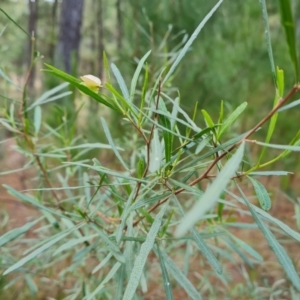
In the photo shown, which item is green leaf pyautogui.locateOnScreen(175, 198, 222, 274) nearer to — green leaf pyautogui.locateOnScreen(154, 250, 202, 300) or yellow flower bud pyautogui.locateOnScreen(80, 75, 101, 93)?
green leaf pyautogui.locateOnScreen(154, 250, 202, 300)

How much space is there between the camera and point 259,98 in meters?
1.44

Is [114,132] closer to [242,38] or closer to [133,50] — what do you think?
[133,50]

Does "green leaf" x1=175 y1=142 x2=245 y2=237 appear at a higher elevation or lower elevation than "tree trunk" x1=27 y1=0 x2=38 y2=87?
lower

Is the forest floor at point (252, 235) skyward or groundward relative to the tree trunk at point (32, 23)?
groundward

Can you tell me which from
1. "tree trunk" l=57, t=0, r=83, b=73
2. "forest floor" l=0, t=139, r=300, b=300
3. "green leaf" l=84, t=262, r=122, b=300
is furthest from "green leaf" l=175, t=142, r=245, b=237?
"tree trunk" l=57, t=0, r=83, b=73

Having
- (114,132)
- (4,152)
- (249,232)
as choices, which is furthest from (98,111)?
(249,232)

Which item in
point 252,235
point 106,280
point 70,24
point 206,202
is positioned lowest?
point 252,235

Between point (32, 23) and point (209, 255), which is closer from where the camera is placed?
point (209, 255)

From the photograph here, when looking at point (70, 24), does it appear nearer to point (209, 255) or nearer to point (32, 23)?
point (32, 23)

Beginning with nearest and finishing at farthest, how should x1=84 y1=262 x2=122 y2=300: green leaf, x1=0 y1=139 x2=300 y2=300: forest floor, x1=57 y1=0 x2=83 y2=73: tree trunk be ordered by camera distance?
x1=84 y1=262 x2=122 y2=300: green leaf, x1=0 y1=139 x2=300 y2=300: forest floor, x1=57 y1=0 x2=83 y2=73: tree trunk

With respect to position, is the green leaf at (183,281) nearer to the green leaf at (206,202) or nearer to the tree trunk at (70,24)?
the green leaf at (206,202)

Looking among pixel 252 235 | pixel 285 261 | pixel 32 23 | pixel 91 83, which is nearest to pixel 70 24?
pixel 32 23

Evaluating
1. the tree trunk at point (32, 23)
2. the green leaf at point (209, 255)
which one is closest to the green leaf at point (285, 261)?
the green leaf at point (209, 255)

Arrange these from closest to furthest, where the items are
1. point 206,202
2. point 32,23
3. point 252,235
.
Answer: point 206,202, point 252,235, point 32,23
